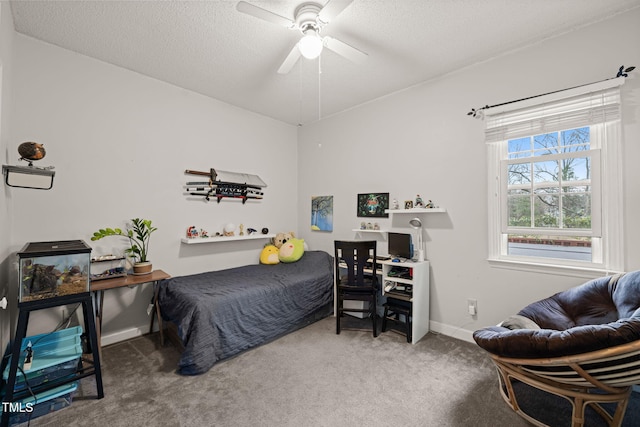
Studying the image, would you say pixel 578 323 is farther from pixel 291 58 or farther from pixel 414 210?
pixel 291 58

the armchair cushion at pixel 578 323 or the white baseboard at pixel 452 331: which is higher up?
the armchair cushion at pixel 578 323

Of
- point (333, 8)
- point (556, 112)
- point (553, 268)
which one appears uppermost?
point (333, 8)

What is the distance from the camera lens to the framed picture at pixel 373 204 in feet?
11.0

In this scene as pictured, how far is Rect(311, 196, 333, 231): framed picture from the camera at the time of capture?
3.96 meters

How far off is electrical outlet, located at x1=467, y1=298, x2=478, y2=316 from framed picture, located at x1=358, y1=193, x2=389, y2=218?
4.12ft

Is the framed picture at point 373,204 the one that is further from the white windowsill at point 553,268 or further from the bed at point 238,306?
the white windowsill at point 553,268

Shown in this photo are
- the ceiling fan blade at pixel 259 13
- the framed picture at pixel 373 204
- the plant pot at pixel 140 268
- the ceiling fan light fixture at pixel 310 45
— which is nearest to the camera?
the ceiling fan blade at pixel 259 13

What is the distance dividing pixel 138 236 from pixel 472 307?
11.2 ft

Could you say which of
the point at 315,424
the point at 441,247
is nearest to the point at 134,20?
the point at 315,424

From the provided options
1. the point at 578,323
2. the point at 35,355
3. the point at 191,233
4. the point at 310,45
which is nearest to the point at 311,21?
the point at 310,45

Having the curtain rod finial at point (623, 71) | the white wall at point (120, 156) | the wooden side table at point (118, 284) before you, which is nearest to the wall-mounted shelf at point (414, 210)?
the curtain rod finial at point (623, 71)

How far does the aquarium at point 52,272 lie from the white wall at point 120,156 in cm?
86

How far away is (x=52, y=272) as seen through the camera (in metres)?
1.75

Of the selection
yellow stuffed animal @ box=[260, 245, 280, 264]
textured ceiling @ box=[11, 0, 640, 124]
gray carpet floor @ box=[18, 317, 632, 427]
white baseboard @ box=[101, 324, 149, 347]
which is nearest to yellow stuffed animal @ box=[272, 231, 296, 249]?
yellow stuffed animal @ box=[260, 245, 280, 264]
